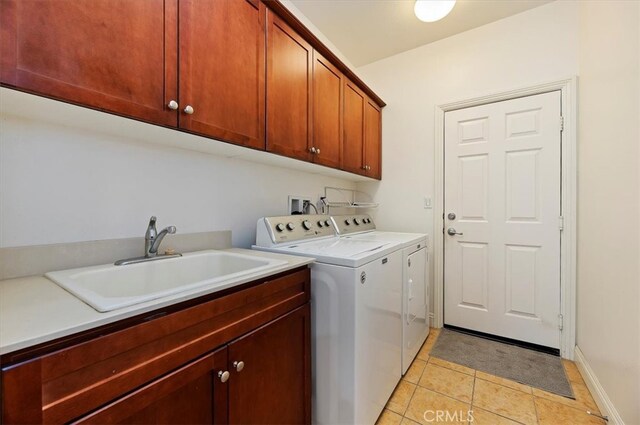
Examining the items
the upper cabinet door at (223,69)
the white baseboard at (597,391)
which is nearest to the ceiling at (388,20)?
the upper cabinet door at (223,69)

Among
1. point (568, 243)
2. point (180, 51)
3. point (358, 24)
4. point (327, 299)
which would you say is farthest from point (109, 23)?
point (568, 243)

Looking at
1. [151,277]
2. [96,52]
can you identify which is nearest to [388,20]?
[96,52]

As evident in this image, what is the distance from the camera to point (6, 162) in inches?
35.2

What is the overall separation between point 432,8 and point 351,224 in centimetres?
164

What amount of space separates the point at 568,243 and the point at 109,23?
9.35 feet

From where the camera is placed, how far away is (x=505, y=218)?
7.15 feet

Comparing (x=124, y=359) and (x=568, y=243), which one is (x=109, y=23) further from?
(x=568, y=243)

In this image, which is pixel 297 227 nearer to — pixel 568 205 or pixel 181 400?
pixel 181 400

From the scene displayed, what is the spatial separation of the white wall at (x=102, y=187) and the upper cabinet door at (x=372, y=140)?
1238mm

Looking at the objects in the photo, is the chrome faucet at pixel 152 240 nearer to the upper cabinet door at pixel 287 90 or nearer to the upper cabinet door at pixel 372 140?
the upper cabinet door at pixel 287 90


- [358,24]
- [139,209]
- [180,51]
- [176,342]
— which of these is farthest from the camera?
[358,24]

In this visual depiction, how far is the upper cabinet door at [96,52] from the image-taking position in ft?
2.27

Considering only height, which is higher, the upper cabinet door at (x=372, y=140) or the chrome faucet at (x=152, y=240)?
the upper cabinet door at (x=372, y=140)

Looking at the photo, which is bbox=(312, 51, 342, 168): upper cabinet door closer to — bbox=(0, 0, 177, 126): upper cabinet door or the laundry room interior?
the laundry room interior
